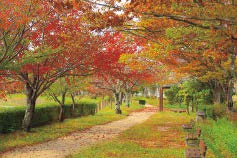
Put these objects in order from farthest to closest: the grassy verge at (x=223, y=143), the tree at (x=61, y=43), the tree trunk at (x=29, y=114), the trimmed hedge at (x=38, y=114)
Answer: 1. the tree trunk at (x=29, y=114)
2. the trimmed hedge at (x=38, y=114)
3. the tree at (x=61, y=43)
4. the grassy verge at (x=223, y=143)

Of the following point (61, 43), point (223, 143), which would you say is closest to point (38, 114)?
point (61, 43)

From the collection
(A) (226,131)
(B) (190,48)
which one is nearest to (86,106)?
(B) (190,48)

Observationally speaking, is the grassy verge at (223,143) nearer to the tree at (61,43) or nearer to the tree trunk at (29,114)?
the tree at (61,43)

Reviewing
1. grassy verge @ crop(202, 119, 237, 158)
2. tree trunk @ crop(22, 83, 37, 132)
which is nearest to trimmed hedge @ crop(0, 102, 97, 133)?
tree trunk @ crop(22, 83, 37, 132)

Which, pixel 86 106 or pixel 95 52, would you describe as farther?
pixel 86 106

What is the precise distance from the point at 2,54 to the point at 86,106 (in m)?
20.1

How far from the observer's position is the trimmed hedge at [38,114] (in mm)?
16547

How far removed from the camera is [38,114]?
2039 centimetres

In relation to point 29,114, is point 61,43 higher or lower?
higher

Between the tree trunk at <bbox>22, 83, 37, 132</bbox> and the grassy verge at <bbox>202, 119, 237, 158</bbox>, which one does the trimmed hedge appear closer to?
the tree trunk at <bbox>22, 83, 37, 132</bbox>

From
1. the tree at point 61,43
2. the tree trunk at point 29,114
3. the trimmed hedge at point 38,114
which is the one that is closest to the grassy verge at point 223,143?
the tree at point 61,43

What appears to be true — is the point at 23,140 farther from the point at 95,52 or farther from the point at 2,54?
the point at 95,52

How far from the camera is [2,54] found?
1126 centimetres

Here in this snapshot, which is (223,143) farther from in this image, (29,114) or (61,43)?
(29,114)
